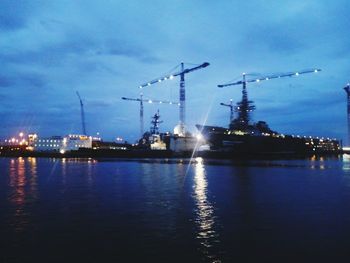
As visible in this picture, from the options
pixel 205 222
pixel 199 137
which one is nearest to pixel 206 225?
pixel 205 222

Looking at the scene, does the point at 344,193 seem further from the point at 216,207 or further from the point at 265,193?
the point at 216,207

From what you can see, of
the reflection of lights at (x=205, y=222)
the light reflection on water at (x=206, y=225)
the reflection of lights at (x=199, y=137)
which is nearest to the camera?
the light reflection on water at (x=206, y=225)

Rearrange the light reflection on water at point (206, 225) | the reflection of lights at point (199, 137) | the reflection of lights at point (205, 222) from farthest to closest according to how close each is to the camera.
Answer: the reflection of lights at point (199, 137), the reflection of lights at point (205, 222), the light reflection on water at point (206, 225)

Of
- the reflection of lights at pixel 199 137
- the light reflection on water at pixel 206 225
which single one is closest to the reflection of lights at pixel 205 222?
the light reflection on water at pixel 206 225

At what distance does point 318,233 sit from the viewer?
712 inches

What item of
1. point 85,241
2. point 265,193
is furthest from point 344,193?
point 85,241

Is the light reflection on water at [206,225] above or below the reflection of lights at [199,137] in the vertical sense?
below

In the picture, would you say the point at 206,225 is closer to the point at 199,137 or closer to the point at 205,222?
the point at 205,222

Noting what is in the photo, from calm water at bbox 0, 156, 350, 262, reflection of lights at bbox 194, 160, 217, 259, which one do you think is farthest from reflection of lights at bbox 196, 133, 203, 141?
reflection of lights at bbox 194, 160, 217, 259

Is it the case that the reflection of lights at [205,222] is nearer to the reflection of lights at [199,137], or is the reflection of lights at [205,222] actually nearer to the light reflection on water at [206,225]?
the light reflection on water at [206,225]

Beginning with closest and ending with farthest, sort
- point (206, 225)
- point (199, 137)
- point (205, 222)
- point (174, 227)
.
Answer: point (174, 227) < point (206, 225) < point (205, 222) < point (199, 137)

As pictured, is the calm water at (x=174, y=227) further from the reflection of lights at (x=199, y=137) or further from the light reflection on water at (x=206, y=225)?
the reflection of lights at (x=199, y=137)

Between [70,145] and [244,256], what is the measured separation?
193m

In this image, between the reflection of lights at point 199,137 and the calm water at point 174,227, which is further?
the reflection of lights at point 199,137
